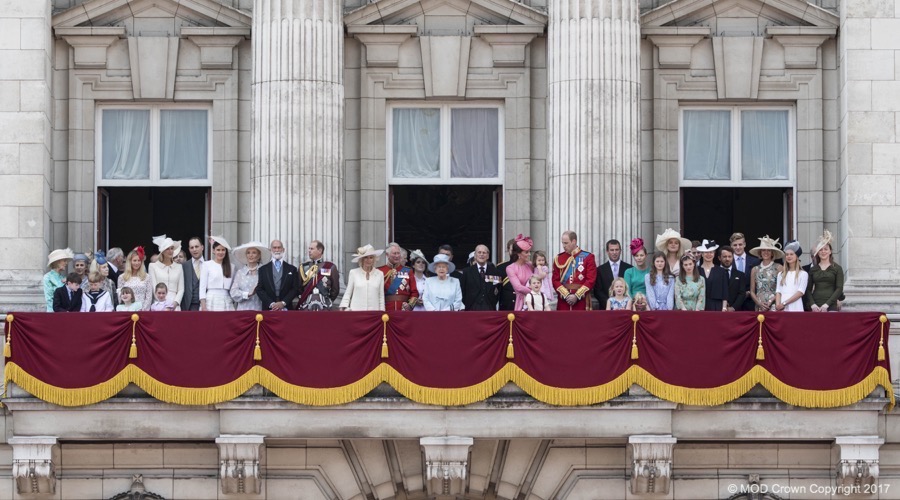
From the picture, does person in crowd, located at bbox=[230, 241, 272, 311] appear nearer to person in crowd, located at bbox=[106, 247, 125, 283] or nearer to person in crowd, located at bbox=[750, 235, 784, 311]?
person in crowd, located at bbox=[106, 247, 125, 283]

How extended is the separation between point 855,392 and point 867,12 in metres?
7.91

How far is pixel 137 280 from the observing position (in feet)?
140

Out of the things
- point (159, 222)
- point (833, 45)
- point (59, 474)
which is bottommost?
point (59, 474)

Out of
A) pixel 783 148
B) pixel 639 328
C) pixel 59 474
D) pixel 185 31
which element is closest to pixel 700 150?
pixel 783 148

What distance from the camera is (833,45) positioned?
46.7 meters

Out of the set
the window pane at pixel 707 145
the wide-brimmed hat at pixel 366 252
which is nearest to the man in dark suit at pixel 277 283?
the wide-brimmed hat at pixel 366 252

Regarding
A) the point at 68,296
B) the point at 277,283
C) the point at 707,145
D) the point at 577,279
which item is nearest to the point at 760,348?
the point at 577,279

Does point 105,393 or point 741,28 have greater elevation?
point 741,28

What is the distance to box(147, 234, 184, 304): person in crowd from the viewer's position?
4319 cm

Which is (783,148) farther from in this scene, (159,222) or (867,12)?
(159,222)

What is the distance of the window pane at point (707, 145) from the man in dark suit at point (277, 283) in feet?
27.6

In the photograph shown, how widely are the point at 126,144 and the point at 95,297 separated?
198 inches

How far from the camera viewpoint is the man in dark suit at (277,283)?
4256 centimetres

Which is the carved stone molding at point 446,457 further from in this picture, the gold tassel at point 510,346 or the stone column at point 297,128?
the stone column at point 297,128
